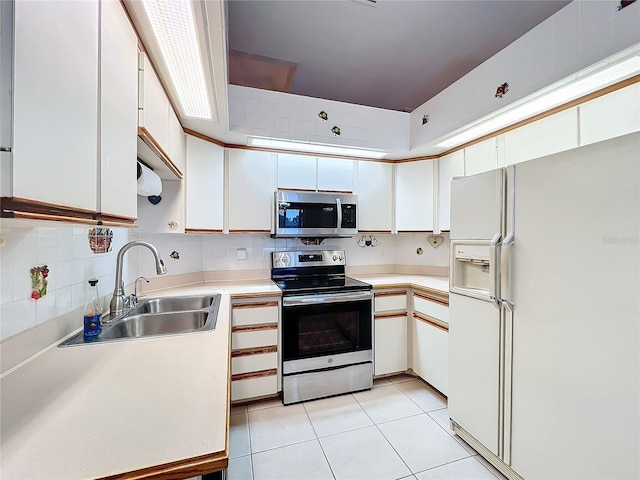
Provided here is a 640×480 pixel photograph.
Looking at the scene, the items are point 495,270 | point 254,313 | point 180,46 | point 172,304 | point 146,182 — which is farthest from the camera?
point 254,313

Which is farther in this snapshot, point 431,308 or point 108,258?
point 431,308

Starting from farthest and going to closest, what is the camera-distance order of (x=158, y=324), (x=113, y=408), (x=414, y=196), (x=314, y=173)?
1. (x=414, y=196)
2. (x=314, y=173)
3. (x=158, y=324)
4. (x=113, y=408)

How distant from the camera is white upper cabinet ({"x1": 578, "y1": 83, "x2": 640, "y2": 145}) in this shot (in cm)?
138

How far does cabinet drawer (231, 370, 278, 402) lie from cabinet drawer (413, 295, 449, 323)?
1.33 meters

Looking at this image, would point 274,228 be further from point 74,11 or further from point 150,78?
point 74,11

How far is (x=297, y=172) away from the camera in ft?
8.38

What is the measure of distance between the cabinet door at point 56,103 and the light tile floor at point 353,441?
5.55ft

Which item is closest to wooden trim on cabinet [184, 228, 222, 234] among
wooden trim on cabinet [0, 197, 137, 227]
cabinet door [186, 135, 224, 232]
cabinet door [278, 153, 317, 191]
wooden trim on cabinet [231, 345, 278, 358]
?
Result: cabinet door [186, 135, 224, 232]

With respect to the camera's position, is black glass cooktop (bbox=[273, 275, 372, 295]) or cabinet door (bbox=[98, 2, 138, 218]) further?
black glass cooktop (bbox=[273, 275, 372, 295])

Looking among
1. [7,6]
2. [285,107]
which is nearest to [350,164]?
[285,107]

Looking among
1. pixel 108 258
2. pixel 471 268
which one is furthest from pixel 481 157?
pixel 108 258

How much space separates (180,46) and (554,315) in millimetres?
2041

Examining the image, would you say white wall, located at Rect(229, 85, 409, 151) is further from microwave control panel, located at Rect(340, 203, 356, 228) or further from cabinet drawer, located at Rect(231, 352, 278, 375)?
cabinet drawer, located at Rect(231, 352, 278, 375)

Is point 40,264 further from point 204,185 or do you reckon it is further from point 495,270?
point 495,270
